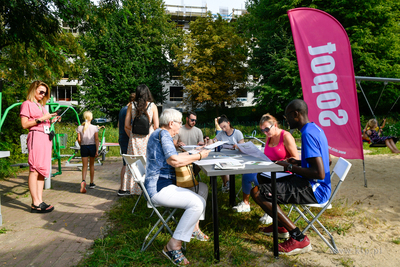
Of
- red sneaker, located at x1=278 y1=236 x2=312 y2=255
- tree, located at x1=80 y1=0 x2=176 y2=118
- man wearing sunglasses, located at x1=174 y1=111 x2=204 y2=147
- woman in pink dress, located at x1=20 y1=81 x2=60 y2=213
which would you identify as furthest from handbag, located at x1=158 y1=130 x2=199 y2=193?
tree, located at x1=80 y1=0 x2=176 y2=118

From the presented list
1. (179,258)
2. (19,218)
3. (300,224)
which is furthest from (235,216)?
(19,218)

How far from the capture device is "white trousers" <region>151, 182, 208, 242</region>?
114 inches

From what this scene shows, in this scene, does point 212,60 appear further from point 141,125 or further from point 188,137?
point 141,125

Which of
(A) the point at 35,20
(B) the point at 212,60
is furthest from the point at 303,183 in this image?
(B) the point at 212,60

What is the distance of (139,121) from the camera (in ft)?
16.3

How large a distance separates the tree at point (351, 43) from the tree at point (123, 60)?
11.2 metres

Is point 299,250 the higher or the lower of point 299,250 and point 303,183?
the lower

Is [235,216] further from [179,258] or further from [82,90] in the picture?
[82,90]

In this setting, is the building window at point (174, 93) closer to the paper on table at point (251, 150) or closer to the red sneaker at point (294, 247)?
the paper on table at point (251, 150)

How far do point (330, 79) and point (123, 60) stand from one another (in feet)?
81.7

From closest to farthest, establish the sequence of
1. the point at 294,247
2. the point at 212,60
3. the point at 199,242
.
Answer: the point at 294,247 → the point at 199,242 → the point at 212,60

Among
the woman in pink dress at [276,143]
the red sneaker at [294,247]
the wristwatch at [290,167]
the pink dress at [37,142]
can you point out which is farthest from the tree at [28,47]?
the red sneaker at [294,247]

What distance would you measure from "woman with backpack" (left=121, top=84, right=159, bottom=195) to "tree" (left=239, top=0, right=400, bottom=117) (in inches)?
645

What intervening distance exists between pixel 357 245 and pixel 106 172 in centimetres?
684
